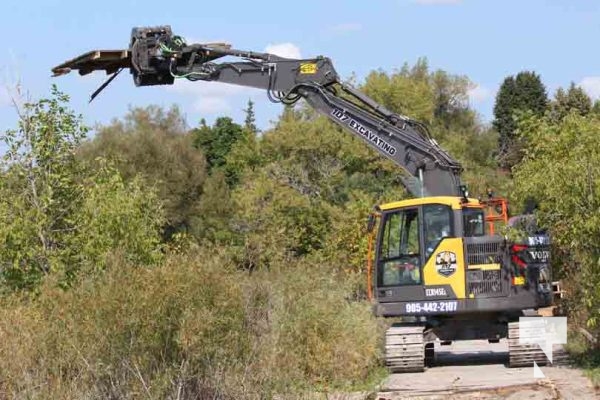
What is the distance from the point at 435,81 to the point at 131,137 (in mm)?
18646

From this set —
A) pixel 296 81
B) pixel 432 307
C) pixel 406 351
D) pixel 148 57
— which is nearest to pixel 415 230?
pixel 432 307

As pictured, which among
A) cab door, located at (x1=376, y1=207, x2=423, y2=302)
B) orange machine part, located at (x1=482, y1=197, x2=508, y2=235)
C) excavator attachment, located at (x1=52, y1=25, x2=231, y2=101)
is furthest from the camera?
excavator attachment, located at (x1=52, y1=25, x2=231, y2=101)

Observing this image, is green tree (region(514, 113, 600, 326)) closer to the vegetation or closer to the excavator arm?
the vegetation

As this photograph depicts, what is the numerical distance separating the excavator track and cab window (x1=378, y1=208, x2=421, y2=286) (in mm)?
841

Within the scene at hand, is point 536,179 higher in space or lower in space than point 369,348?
higher

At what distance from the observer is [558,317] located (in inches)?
700

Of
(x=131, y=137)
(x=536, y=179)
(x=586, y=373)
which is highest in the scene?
(x=131, y=137)

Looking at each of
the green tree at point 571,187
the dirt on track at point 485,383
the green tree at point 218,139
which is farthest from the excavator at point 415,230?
the green tree at point 218,139

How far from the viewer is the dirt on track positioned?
1345 cm

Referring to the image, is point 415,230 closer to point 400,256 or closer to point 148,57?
point 400,256

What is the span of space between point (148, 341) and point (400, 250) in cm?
708

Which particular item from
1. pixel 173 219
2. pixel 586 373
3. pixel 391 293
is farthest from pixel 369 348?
pixel 173 219

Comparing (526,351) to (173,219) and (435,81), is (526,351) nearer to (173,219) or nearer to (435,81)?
(173,219)

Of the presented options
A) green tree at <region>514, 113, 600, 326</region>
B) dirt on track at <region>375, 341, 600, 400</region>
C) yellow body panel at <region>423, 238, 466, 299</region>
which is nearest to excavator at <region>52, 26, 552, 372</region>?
yellow body panel at <region>423, 238, 466, 299</region>
